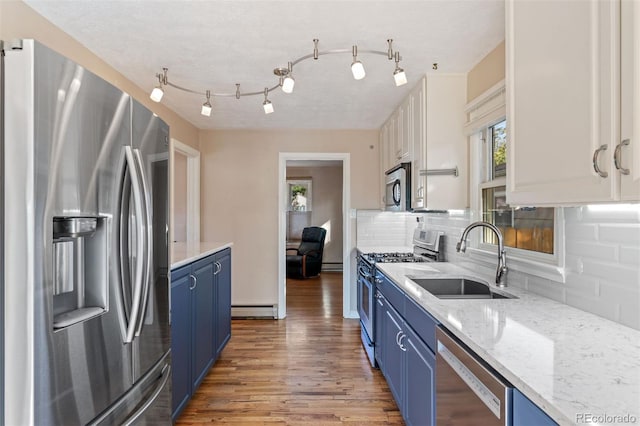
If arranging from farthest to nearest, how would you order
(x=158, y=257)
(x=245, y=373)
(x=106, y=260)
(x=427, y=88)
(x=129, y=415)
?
(x=245, y=373)
(x=427, y=88)
(x=158, y=257)
(x=129, y=415)
(x=106, y=260)

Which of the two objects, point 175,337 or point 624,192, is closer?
point 624,192

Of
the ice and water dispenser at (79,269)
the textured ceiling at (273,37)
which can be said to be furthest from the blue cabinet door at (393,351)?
the textured ceiling at (273,37)

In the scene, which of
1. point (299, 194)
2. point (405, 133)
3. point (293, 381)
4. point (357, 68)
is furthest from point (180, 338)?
point (299, 194)

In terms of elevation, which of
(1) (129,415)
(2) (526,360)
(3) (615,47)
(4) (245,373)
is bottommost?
(4) (245,373)

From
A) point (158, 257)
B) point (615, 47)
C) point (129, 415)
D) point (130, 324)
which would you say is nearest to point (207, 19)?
point (158, 257)

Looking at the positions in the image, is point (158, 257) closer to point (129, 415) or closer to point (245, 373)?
point (129, 415)

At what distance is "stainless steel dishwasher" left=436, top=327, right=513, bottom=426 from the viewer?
3.06 feet

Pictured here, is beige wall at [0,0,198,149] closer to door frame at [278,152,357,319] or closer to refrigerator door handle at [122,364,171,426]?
refrigerator door handle at [122,364,171,426]

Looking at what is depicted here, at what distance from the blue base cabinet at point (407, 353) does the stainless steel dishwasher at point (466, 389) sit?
108 mm

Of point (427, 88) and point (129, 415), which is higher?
point (427, 88)

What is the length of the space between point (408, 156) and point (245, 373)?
2.27m

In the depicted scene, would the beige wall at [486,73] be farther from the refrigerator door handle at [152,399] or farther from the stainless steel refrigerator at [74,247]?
the refrigerator door handle at [152,399]

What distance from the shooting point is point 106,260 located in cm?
114

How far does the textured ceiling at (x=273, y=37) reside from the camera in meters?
1.65
